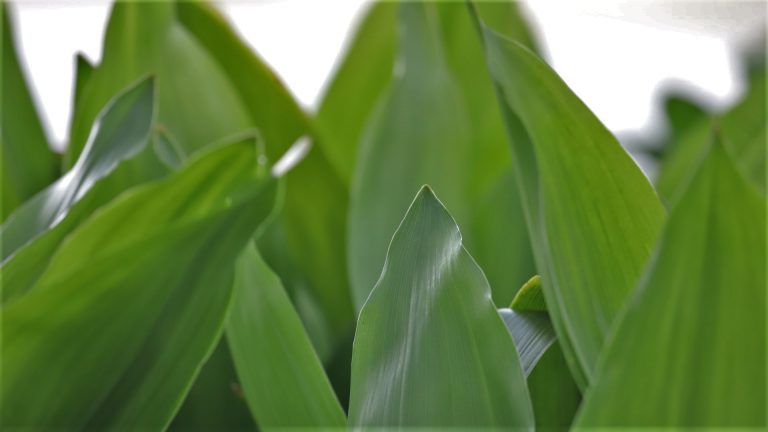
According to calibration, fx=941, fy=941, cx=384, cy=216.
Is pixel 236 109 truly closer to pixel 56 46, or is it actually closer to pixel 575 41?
pixel 56 46

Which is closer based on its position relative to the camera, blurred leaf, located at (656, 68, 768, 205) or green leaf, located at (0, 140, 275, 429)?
green leaf, located at (0, 140, 275, 429)

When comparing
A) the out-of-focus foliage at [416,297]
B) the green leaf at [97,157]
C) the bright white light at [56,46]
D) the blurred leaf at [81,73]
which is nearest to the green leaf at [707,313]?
the out-of-focus foliage at [416,297]

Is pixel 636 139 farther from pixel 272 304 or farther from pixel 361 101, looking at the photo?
pixel 272 304

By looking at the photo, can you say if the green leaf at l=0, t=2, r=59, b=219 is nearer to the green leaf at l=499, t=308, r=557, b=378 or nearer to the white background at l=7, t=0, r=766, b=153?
the green leaf at l=499, t=308, r=557, b=378

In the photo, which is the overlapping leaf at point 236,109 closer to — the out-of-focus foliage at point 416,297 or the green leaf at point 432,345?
the out-of-focus foliage at point 416,297

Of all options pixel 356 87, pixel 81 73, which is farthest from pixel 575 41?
pixel 81 73

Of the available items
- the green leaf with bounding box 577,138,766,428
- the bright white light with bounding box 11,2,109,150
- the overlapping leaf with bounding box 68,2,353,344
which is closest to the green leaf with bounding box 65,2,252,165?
the overlapping leaf with bounding box 68,2,353,344
